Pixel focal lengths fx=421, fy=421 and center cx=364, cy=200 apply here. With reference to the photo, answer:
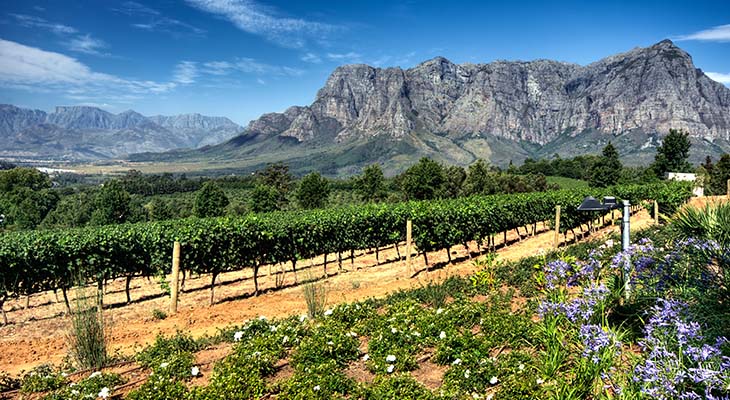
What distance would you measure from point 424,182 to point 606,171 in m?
38.8

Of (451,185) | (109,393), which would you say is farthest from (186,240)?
(451,185)

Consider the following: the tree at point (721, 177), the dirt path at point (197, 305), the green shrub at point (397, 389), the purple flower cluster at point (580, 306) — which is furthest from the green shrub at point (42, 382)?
the tree at point (721, 177)

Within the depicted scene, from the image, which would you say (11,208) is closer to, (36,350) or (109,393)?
(36,350)

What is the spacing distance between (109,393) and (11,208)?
88.5 metres

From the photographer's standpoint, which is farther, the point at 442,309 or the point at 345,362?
the point at 442,309

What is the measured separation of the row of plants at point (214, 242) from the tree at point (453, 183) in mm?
52508

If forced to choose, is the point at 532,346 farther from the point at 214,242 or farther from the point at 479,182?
the point at 479,182

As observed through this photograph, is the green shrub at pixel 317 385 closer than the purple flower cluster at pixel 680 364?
No

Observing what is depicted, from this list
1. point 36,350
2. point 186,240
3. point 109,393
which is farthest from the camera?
point 186,240

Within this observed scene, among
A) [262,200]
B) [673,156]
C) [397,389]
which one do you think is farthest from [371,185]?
[397,389]

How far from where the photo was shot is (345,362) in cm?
588

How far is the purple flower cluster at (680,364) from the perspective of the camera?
9.72ft

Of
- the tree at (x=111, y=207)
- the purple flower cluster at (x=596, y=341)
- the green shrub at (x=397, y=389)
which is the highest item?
the purple flower cluster at (x=596, y=341)

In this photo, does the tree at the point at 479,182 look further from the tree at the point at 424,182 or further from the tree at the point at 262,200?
the tree at the point at 262,200
